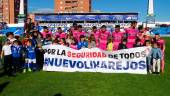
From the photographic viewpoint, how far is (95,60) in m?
18.8

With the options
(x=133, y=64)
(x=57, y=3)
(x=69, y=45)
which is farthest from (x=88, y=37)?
(x=57, y=3)

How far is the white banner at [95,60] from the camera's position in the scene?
18438mm

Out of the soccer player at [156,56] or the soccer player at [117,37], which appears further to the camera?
the soccer player at [117,37]

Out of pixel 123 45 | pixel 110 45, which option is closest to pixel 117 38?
pixel 110 45

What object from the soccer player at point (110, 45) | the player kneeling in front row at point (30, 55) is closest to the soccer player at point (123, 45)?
the soccer player at point (110, 45)

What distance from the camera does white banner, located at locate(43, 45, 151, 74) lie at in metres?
18.4

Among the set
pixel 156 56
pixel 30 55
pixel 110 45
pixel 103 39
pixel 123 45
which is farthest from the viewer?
pixel 103 39

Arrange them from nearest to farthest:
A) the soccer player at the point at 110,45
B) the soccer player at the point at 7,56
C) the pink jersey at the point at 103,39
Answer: the soccer player at the point at 7,56 → the soccer player at the point at 110,45 → the pink jersey at the point at 103,39

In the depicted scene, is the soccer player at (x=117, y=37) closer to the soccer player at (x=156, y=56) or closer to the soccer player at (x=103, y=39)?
the soccer player at (x=103, y=39)

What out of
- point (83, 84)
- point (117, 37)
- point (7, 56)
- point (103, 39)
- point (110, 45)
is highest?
point (117, 37)

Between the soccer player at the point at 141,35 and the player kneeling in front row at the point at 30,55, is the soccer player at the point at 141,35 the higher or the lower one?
the higher one

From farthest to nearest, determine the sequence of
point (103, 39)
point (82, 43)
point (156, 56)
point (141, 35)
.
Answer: point (103, 39) < point (141, 35) < point (82, 43) < point (156, 56)

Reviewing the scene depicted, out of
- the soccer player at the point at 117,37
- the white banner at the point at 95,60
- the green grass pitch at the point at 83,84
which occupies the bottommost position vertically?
the green grass pitch at the point at 83,84

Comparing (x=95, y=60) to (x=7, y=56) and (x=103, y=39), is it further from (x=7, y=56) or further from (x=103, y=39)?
(x=7, y=56)
